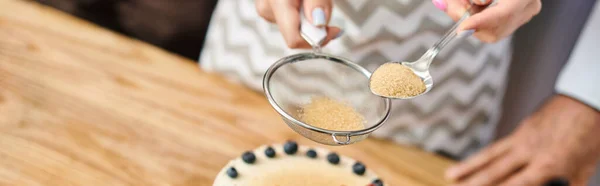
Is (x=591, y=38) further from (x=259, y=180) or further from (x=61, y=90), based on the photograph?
(x=61, y=90)

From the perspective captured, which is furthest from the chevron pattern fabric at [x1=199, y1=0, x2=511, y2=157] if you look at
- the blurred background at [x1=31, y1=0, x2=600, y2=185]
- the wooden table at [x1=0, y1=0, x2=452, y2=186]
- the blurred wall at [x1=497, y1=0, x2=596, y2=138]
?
the blurred wall at [x1=497, y1=0, x2=596, y2=138]

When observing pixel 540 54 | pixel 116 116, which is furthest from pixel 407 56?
pixel 540 54

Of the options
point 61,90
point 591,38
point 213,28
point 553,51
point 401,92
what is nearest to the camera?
point 401,92

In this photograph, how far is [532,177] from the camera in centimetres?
97

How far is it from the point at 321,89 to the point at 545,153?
44 cm

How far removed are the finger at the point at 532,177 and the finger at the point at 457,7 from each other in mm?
370

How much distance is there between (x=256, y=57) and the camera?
1.03 meters

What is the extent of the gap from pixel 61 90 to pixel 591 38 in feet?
2.92

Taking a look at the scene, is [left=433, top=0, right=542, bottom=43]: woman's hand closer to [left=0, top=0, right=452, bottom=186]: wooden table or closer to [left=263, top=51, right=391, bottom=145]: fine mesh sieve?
[left=263, top=51, right=391, bottom=145]: fine mesh sieve

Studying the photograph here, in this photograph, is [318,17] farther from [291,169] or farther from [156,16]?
[156,16]

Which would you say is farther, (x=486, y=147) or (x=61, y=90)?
(x=486, y=147)

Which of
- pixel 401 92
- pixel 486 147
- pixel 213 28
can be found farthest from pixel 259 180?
pixel 486 147

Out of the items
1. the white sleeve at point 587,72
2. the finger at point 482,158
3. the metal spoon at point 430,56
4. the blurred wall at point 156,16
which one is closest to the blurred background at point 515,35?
the blurred wall at point 156,16

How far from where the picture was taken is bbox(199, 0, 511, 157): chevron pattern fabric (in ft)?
3.08
